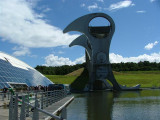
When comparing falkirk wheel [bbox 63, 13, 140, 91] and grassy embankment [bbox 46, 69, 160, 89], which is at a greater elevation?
falkirk wheel [bbox 63, 13, 140, 91]

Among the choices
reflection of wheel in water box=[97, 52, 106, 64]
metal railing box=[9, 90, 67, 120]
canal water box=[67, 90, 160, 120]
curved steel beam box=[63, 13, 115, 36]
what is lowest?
canal water box=[67, 90, 160, 120]

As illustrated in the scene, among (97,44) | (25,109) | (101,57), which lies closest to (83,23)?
(97,44)

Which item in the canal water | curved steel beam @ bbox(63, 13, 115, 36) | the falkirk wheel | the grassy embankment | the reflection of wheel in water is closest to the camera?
the canal water

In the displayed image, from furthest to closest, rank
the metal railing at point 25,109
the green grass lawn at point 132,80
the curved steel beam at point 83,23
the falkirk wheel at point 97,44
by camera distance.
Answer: the green grass lawn at point 132,80 < the curved steel beam at point 83,23 < the falkirk wheel at point 97,44 < the metal railing at point 25,109

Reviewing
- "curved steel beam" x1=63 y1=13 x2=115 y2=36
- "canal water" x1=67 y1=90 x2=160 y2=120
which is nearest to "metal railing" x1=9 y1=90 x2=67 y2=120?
"canal water" x1=67 y1=90 x2=160 y2=120

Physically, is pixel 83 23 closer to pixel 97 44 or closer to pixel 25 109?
pixel 97 44

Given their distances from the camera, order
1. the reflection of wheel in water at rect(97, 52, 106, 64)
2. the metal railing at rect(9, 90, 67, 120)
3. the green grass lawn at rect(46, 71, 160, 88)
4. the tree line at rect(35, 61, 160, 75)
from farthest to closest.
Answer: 1. the tree line at rect(35, 61, 160, 75)
2. the green grass lawn at rect(46, 71, 160, 88)
3. the reflection of wheel in water at rect(97, 52, 106, 64)
4. the metal railing at rect(9, 90, 67, 120)

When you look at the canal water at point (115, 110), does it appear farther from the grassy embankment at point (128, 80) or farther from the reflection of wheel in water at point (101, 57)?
the grassy embankment at point (128, 80)

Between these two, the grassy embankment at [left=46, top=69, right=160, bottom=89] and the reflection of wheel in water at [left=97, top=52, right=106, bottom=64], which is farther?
the grassy embankment at [left=46, top=69, right=160, bottom=89]

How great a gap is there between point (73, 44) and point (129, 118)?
44079 millimetres

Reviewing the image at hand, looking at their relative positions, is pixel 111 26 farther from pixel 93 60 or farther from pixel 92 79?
pixel 92 79

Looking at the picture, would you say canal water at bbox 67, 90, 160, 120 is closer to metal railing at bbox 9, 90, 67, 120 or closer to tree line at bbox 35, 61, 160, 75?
metal railing at bbox 9, 90, 67, 120

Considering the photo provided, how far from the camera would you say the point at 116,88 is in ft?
136

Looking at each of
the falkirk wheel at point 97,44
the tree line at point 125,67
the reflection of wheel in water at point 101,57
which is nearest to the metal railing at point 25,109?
the falkirk wheel at point 97,44
